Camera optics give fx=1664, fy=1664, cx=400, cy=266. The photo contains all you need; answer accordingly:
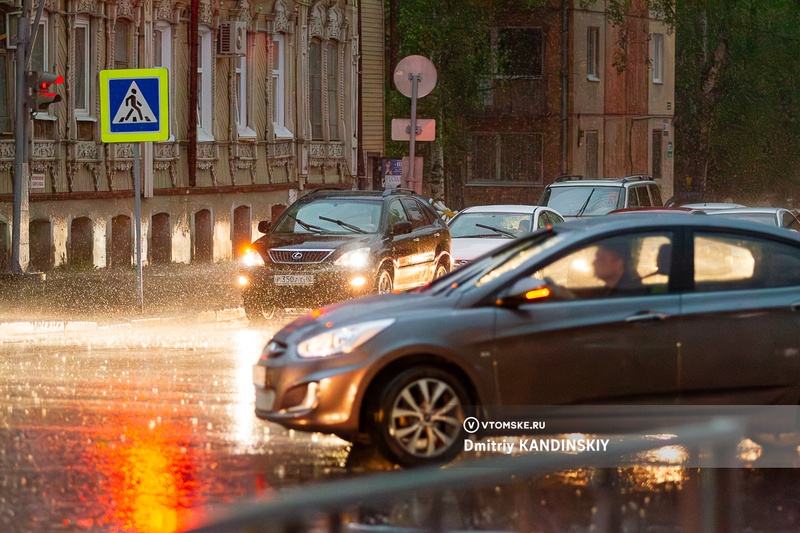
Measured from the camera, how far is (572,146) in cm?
5403

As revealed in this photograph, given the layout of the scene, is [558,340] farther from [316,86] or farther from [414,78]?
[316,86]

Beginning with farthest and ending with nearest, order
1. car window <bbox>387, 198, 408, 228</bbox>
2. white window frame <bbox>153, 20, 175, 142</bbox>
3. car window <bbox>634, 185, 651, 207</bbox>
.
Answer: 1. white window frame <bbox>153, 20, 175, 142</bbox>
2. car window <bbox>634, 185, 651, 207</bbox>
3. car window <bbox>387, 198, 408, 228</bbox>

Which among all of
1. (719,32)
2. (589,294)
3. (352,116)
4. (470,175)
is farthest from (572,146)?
(589,294)

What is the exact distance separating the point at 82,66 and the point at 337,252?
1081 centimetres

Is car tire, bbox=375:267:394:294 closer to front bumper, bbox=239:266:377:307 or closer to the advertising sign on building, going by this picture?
front bumper, bbox=239:266:377:307

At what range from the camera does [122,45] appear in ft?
97.1

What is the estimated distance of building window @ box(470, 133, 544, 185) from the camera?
54.7 m

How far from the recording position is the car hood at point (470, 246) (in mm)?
21125

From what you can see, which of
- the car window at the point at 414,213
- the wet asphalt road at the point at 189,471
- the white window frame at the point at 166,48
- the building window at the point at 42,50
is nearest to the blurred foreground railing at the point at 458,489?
the wet asphalt road at the point at 189,471

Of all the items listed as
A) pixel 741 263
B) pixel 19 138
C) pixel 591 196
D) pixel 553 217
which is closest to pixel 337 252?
pixel 553 217

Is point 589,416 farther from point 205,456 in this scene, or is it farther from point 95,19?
point 95,19

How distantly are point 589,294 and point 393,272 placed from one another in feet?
36.7

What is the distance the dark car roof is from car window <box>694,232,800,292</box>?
0.21ft

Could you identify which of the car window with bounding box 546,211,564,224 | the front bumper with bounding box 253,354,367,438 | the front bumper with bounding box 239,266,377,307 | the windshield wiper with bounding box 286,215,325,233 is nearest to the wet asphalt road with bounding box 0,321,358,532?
the front bumper with bounding box 253,354,367,438
